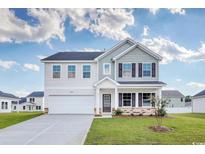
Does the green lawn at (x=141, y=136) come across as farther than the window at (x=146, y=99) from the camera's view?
No

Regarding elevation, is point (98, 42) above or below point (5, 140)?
above

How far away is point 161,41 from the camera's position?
18.4 metres

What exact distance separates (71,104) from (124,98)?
362 centimetres

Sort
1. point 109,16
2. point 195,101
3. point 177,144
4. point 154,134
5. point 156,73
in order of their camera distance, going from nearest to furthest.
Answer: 1. point 177,144
2. point 154,134
3. point 109,16
4. point 156,73
5. point 195,101

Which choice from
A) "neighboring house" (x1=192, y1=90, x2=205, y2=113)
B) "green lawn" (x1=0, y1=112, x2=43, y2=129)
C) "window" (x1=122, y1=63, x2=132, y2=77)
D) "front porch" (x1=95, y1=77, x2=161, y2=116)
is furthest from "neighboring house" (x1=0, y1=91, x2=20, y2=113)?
"neighboring house" (x1=192, y1=90, x2=205, y2=113)

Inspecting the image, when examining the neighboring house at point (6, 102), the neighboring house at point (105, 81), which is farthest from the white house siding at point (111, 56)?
the neighboring house at point (6, 102)

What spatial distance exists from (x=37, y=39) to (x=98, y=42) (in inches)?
145

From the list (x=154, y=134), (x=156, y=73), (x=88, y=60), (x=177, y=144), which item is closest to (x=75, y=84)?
(x=88, y=60)

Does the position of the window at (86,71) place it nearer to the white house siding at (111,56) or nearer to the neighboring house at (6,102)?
the white house siding at (111,56)

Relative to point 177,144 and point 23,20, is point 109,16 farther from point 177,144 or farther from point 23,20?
point 177,144

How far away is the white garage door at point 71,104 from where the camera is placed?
68.2 ft

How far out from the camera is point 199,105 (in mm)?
27812

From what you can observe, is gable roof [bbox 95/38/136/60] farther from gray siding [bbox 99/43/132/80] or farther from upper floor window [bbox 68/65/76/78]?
upper floor window [bbox 68/65/76/78]

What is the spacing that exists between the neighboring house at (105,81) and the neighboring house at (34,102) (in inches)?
149
